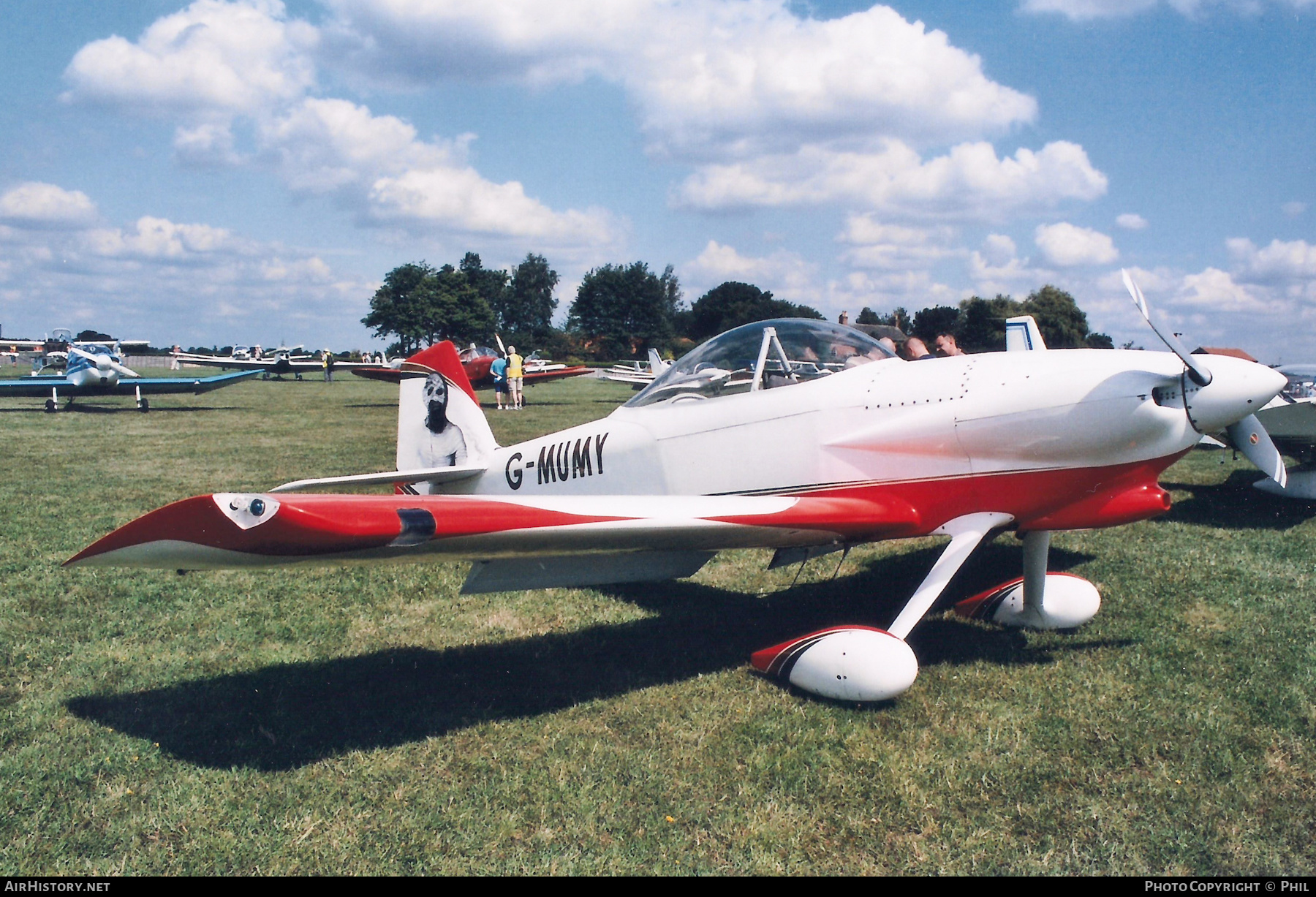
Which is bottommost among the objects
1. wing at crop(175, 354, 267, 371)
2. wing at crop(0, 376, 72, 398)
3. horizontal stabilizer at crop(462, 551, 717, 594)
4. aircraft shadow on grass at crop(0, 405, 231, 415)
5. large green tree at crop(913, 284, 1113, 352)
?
horizontal stabilizer at crop(462, 551, 717, 594)

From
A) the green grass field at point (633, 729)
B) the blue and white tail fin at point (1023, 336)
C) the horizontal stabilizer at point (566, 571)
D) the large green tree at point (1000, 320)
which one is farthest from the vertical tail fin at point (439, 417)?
the large green tree at point (1000, 320)

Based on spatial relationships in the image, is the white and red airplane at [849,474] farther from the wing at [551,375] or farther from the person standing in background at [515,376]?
the wing at [551,375]

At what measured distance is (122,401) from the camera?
24.4 m

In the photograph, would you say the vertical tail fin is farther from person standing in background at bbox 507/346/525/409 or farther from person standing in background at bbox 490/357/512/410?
person standing in background at bbox 507/346/525/409

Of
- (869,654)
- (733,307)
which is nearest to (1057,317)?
(733,307)

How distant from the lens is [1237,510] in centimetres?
809

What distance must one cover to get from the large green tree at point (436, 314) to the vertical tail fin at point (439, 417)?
7634 cm

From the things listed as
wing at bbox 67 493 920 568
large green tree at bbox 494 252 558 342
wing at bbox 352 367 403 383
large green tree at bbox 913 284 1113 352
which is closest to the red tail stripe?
wing at bbox 67 493 920 568

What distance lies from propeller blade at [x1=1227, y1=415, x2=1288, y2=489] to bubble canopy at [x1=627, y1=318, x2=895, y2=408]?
317 centimetres

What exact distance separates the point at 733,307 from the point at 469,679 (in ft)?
219

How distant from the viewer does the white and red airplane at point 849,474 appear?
11.5 ft

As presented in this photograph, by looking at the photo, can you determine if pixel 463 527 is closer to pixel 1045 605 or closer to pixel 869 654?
pixel 869 654

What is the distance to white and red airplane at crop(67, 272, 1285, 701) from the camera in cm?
349

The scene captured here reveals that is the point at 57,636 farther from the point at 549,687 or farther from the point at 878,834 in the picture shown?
the point at 878,834
